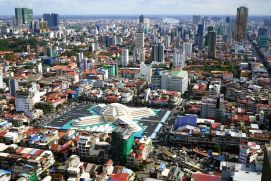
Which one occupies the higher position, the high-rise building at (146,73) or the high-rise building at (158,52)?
the high-rise building at (158,52)

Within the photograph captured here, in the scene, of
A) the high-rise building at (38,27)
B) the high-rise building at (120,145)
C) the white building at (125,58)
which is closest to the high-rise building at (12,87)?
the high-rise building at (120,145)

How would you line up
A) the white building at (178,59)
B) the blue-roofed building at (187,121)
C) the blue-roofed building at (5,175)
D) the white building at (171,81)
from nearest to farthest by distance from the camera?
1. the blue-roofed building at (5,175)
2. the blue-roofed building at (187,121)
3. the white building at (171,81)
4. the white building at (178,59)

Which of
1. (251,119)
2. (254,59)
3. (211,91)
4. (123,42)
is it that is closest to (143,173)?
(251,119)

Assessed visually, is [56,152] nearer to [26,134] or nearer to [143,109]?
[26,134]

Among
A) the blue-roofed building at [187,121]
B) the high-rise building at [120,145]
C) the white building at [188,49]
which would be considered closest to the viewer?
the high-rise building at [120,145]

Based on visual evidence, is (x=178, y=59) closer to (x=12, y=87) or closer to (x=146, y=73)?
(x=146, y=73)

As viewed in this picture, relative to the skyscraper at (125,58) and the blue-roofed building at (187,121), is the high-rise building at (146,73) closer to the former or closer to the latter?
the skyscraper at (125,58)

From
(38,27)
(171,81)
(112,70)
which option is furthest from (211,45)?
(38,27)
